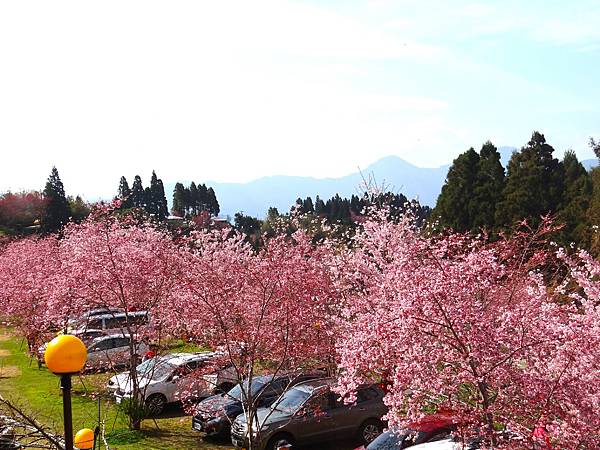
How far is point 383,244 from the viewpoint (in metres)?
15.7

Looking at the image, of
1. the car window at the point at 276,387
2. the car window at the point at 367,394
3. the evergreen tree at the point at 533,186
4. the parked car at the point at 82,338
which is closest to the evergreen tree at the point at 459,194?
the evergreen tree at the point at 533,186

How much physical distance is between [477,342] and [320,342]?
6545 mm

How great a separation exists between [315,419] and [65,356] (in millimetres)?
8646

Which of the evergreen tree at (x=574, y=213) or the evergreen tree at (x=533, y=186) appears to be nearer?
the evergreen tree at (x=574, y=213)

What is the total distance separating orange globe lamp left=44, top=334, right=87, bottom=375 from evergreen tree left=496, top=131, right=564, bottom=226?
100 feet

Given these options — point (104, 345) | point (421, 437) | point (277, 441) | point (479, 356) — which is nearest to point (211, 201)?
point (104, 345)

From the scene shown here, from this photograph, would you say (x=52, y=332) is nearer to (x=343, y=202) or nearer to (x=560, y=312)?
(x=560, y=312)

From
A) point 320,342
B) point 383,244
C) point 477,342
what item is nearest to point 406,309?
point 477,342

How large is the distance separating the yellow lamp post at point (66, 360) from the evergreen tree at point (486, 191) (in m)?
31.3

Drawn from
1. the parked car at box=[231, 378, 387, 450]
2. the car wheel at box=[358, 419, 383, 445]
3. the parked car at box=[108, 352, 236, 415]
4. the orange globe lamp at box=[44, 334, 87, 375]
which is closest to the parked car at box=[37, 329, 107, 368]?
the parked car at box=[108, 352, 236, 415]

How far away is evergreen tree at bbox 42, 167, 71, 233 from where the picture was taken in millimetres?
56969

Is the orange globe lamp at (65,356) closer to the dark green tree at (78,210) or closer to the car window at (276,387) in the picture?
the car window at (276,387)

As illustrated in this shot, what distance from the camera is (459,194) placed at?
3631 centimetres

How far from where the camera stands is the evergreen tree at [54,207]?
57.0 meters
